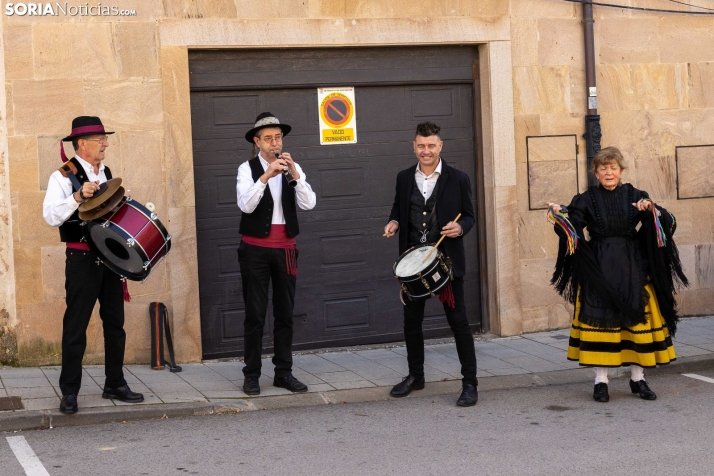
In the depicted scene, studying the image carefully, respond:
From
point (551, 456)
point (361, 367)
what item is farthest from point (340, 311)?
point (551, 456)

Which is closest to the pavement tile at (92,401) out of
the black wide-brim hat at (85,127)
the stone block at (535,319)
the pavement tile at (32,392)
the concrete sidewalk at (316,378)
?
the concrete sidewalk at (316,378)

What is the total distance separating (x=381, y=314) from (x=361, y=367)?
1132 millimetres

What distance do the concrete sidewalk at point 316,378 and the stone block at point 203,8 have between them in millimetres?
2974

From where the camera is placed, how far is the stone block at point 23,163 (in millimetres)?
8562

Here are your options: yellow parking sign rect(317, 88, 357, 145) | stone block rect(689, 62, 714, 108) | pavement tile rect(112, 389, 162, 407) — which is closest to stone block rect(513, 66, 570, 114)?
stone block rect(689, 62, 714, 108)

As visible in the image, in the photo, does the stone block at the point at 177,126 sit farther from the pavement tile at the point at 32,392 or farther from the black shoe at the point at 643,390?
the black shoe at the point at 643,390

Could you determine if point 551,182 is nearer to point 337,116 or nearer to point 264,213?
point 337,116

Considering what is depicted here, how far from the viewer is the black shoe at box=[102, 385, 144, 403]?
7434 millimetres

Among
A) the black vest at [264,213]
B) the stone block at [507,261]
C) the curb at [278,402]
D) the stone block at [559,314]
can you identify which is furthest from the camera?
the stone block at [559,314]

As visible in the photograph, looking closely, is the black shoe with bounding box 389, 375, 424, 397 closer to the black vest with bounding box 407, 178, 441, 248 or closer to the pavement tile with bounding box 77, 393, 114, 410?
the black vest with bounding box 407, 178, 441, 248

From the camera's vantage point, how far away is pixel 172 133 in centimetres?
893

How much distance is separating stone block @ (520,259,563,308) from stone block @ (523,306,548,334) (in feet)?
0.16

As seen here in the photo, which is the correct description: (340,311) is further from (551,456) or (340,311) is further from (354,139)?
(551,456)

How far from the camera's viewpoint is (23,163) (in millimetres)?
8594
